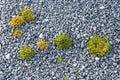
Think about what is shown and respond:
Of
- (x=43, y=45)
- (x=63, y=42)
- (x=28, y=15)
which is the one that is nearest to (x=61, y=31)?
(x=63, y=42)

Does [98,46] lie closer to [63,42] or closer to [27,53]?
[63,42]

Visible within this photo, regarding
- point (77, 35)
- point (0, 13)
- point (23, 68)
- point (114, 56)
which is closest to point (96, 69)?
point (114, 56)

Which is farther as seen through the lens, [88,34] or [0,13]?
[0,13]

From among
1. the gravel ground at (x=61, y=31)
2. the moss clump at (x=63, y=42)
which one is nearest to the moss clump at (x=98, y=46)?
the gravel ground at (x=61, y=31)

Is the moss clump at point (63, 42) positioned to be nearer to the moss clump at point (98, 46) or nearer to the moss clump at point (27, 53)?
the moss clump at point (98, 46)

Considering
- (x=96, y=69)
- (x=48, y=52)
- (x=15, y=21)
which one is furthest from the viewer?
(x=15, y=21)

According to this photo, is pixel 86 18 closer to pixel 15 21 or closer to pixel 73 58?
pixel 73 58

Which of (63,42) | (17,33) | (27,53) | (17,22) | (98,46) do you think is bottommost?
(27,53)
